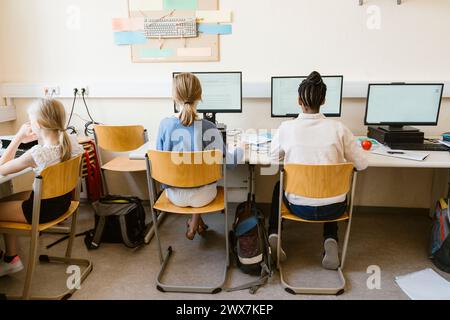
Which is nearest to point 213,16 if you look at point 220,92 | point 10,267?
point 220,92

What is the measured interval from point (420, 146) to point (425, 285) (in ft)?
2.97

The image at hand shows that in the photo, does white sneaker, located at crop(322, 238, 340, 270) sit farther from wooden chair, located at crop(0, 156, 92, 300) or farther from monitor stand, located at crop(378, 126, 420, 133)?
wooden chair, located at crop(0, 156, 92, 300)

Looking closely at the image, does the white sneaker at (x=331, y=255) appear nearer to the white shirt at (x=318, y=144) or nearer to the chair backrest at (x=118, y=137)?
the white shirt at (x=318, y=144)

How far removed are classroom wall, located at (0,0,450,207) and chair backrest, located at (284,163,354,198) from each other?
114 centimetres

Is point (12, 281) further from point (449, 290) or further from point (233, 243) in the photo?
point (449, 290)

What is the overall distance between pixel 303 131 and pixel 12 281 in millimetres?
1902

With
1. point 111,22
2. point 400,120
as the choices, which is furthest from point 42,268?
point 400,120

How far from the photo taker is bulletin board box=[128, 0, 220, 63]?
2.70 m

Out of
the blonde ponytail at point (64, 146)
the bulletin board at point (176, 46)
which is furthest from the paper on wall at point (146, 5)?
the blonde ponytail at point (64, 146)

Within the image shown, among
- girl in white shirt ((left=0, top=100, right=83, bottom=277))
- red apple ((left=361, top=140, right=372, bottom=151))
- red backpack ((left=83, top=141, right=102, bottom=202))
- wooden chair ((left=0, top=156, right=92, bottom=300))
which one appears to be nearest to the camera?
wooden chair ((left=0, top=156, right=92, bottom=300))

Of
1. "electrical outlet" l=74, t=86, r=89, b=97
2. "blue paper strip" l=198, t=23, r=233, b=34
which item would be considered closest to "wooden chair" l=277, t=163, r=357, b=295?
"blue paper strip" l=198, t=23, r=233, b=34

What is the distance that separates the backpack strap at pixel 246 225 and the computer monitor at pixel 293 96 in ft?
2.93

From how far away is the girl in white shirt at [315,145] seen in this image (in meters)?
1.77

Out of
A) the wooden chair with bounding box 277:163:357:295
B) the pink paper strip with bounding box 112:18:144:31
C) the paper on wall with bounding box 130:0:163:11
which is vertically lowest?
the wooden chair with bounding box 277:163:357:295
